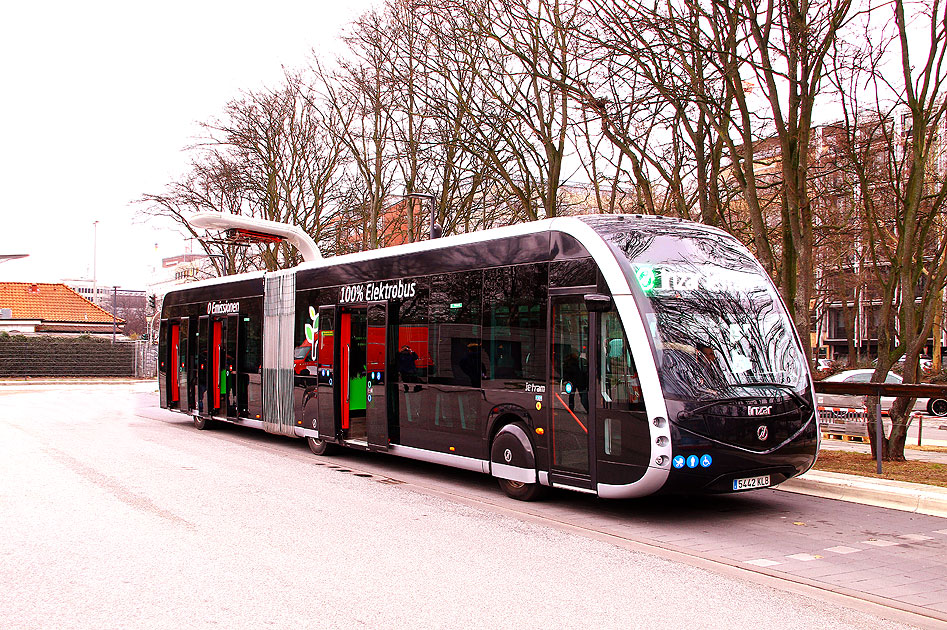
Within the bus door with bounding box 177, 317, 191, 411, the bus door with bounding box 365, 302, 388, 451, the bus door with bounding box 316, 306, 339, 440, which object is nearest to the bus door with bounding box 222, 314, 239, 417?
the bus door with bounding box 177, 317, 191, 411

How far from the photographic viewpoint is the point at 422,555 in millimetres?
7297

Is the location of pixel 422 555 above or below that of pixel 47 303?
below

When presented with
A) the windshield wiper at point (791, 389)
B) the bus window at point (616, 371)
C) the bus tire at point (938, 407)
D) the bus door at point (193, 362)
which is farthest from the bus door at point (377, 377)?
the bus tire at point (938, 407)

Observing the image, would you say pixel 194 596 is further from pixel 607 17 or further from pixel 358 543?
pixel 607 17

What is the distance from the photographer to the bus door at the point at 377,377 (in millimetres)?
12703

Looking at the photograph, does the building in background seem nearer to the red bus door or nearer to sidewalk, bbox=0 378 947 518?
the red bus door

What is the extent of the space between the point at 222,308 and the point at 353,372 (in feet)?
20.9

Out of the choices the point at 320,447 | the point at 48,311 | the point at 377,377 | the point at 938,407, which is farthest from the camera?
the point at 48,311

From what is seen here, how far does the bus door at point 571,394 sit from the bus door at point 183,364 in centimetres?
1353

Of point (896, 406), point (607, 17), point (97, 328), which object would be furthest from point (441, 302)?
point (97, 328)

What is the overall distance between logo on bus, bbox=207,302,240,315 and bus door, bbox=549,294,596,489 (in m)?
10.4

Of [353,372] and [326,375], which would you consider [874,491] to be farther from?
[326,375]

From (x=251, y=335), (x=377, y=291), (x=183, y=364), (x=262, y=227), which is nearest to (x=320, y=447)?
(x=377, y=291)

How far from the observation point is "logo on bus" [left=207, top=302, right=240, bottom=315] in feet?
60.1
